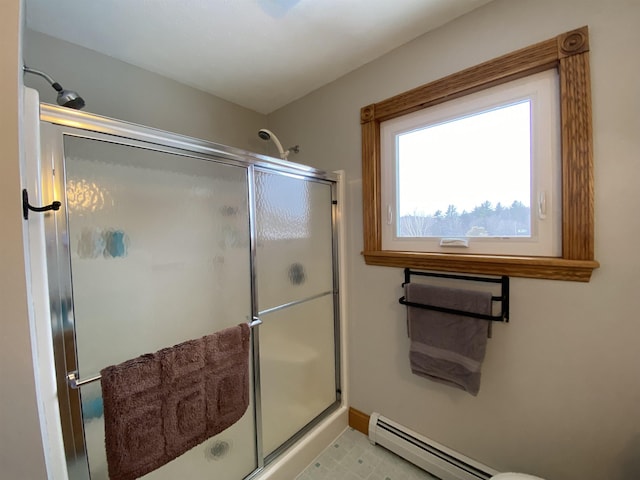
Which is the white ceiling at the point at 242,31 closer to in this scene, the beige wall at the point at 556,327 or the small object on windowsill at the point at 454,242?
the beige wall at the point at 556,327

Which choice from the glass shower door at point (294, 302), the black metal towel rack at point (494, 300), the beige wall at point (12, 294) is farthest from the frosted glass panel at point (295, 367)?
the beige wall at point (12, 294)

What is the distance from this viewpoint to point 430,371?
1258 mm

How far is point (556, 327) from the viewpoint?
102cm

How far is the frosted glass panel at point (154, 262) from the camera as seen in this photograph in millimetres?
823

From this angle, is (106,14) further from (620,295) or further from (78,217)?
(620,295)

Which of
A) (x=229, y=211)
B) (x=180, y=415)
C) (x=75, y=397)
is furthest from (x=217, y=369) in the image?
(x=229, y=211)

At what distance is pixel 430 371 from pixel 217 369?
97 centimetres

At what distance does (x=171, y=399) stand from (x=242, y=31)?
157 cm

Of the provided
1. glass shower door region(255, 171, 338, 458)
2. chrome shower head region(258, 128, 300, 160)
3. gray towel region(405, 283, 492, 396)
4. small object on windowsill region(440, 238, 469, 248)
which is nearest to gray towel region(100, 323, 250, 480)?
glass shower door region(255, 171, 338, 458)

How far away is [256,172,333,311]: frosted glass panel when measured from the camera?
129 cm

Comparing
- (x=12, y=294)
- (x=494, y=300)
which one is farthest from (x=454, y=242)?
(x=12, y=294)

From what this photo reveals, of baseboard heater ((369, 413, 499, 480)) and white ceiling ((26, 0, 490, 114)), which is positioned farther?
baseboard heater ((369, 413, 499, 480))

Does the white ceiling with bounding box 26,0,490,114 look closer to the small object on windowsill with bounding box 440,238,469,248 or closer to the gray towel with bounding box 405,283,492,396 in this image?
the small object on windowsill with bounding box 440,238,469,248

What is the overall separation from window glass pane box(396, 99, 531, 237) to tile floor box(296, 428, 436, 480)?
3.95ft
